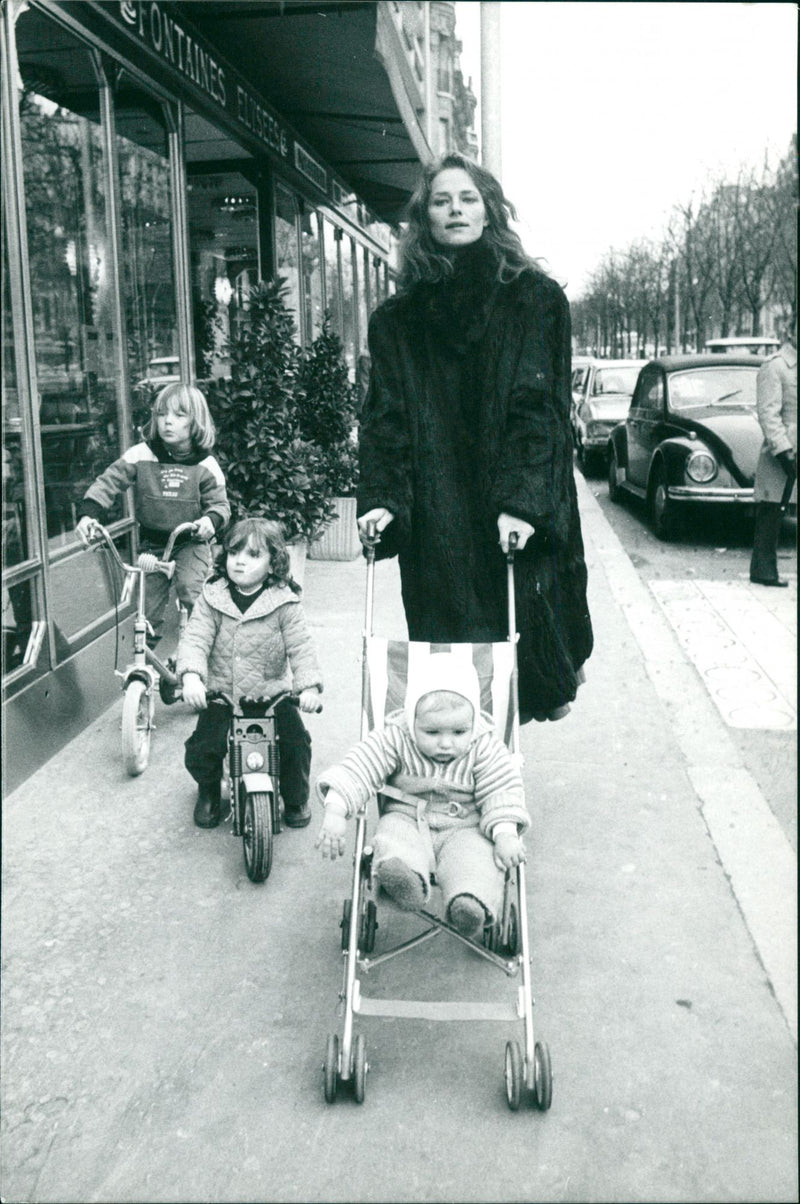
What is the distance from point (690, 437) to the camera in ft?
28.8

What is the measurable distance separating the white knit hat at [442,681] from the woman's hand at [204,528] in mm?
2088

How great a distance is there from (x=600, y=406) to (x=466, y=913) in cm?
1589

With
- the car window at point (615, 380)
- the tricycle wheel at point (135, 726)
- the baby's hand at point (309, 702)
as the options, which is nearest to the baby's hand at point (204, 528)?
the tricycle wheel at point (135, 726)

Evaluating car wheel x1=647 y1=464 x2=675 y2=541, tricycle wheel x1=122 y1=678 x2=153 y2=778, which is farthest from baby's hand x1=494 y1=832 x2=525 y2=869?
car wheel x1=647 y1=464 x2=675 y2=541

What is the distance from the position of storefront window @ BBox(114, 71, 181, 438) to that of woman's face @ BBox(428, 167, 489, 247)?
362 centimetres

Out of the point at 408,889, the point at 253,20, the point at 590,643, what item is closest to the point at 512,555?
the point at 590,643

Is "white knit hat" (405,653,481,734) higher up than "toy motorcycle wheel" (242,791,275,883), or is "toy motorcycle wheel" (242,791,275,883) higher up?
"white knit hat" (405,653,481,734)

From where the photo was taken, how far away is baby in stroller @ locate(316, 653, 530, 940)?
308 centimetres

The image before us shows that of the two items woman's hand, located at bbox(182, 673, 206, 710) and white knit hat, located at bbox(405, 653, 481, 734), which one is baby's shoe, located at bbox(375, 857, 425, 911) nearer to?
white knit hat, located at bbox(405, 653, 481, 734)

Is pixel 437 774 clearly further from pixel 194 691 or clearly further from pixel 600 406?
pixel 600 406

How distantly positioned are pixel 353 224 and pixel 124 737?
13.3 metres

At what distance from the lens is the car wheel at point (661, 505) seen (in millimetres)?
9523

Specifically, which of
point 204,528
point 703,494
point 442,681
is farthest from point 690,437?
point 442,681

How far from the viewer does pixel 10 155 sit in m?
5.21
